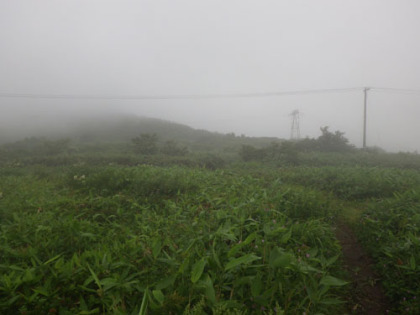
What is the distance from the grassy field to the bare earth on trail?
0.10 m

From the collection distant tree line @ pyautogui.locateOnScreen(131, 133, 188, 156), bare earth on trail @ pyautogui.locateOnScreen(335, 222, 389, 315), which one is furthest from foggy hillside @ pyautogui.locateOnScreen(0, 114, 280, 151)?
bare earth on trail @ pyautogui.locateOnScreen(335, 222, 389, 315)

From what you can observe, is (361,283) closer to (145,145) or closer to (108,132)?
(145,145)

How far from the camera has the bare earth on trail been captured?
264 centimetres

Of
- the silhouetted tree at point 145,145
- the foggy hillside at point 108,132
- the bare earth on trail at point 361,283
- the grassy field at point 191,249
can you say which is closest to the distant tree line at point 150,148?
the silhouetted tree at point 145,145

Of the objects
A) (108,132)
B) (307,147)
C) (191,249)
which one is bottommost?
(307,147)

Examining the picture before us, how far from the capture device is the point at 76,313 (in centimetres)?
184

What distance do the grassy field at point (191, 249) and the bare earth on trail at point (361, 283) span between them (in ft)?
0.34

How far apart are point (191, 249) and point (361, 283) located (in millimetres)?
2197

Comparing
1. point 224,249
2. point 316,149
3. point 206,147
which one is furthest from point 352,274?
point 206,147

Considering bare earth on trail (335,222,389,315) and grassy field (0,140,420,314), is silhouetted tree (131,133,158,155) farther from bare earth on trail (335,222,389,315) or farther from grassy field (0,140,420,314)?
bare earth on trail (335,222,389,315)

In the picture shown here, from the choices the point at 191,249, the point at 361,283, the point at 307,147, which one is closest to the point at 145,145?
the point at 307,147

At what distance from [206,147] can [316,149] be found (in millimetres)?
10937

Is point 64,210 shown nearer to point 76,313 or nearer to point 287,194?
point 76,313

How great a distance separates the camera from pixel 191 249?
263 centimetres
